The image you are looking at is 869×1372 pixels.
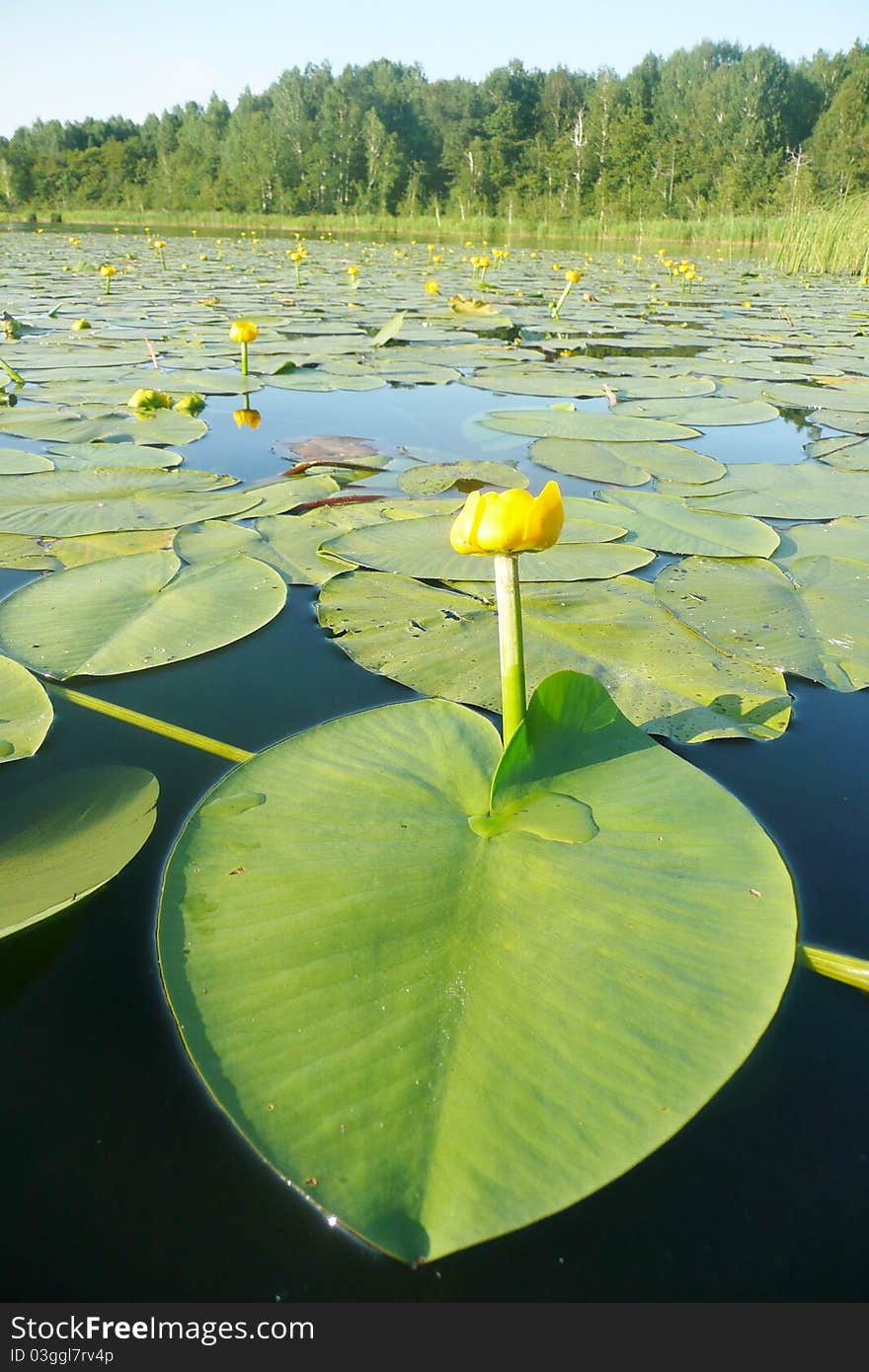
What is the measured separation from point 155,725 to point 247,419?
1805 millimetres

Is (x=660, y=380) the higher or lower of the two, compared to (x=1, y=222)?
lower

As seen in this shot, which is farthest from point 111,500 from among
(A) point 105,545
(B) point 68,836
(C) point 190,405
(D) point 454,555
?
(B) point 68,836

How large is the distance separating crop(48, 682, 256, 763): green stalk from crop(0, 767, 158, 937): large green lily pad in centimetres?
10

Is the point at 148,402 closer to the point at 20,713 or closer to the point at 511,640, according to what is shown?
the point at 20,713

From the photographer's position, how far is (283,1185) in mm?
480

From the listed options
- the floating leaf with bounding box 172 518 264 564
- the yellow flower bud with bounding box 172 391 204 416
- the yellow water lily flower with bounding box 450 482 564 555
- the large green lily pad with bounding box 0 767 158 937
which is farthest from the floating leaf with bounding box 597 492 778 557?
the yellow flower bud with bounding box 172 391 204 416

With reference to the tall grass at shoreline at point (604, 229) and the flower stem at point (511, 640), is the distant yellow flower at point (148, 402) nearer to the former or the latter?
the flower stem at point (511, 640)

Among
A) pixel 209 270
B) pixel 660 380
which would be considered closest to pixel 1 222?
pixel 209 270

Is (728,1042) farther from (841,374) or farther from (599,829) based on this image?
(841,374)

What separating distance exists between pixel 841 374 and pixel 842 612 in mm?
2547

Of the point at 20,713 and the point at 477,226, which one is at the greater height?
the point at 477,226

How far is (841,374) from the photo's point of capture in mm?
3176

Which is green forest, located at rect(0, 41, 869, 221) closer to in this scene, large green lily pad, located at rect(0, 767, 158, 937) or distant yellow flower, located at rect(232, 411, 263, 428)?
distant yellow flower, located at rect(232, 411, 263, 428)

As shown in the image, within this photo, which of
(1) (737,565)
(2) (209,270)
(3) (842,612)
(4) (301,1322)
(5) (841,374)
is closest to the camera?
(4) (301,1322)
